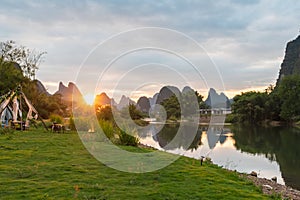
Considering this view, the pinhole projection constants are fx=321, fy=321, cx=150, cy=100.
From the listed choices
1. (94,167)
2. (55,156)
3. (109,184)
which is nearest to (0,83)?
(55,156)

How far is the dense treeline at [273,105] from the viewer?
158 ft

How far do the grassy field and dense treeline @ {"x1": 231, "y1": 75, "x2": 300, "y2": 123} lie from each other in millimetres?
44133

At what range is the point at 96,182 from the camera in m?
6.04

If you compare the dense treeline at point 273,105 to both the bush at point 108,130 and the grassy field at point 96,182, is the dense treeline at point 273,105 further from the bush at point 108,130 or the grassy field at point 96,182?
the grassy field at point 96,182

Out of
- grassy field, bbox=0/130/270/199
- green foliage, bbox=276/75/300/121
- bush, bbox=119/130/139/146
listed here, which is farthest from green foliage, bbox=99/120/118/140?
green foliage, bbox=276/75/300/121

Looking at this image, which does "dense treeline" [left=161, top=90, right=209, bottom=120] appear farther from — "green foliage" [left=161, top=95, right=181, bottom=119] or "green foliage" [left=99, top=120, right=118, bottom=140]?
"green foliage" [left=99, top=120, right=118, bottom=140]

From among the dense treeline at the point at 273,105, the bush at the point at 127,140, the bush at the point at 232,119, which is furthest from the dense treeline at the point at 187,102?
the dense treeline at the point at 273,105

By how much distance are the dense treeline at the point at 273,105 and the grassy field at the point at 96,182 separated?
44.1 meters

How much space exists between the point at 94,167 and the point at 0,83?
2176 centimetres

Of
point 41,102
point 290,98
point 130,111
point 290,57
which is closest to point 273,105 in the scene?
point 290,98

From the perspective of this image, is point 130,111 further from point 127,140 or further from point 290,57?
point 290,57

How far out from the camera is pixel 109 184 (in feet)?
19.5

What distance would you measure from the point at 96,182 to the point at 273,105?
5004cm

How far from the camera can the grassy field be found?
5.27 m
